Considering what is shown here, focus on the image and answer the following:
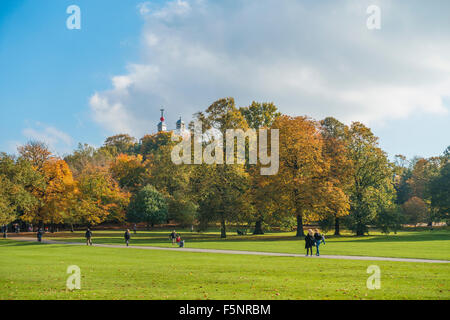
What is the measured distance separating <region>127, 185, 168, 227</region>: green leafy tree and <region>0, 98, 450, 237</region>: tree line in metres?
0.19

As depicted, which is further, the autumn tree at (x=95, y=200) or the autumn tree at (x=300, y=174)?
the autumn tree at (x=95, y=200)

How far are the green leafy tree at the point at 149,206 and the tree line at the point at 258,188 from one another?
0.19m

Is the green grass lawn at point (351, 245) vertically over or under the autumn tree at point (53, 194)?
under

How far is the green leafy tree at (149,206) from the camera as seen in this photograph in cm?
7231

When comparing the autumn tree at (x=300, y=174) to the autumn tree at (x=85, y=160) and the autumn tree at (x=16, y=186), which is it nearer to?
the autumn tree at (x=16, y=186)

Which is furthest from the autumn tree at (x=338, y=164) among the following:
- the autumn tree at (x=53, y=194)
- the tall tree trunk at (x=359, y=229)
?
the autumn tree at (x=53, y=194)

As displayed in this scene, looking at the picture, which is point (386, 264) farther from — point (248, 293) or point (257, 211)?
point (257, 211)

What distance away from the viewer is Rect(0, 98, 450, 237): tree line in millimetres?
48344

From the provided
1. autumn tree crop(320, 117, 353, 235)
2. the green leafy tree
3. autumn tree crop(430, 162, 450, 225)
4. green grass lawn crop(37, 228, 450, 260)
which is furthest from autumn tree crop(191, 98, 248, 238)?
autumn tree crop(430, 162, 450, 225)

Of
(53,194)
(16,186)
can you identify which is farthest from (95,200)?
(16,186)

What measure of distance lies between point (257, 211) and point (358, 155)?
17.8 meters

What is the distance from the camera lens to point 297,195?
156 ft

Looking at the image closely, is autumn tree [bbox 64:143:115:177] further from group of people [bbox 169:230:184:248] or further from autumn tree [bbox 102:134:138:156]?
group of people [bbox 169:230:184:248]

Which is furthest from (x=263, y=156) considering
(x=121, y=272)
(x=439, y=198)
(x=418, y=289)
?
(x=418, y=289)
